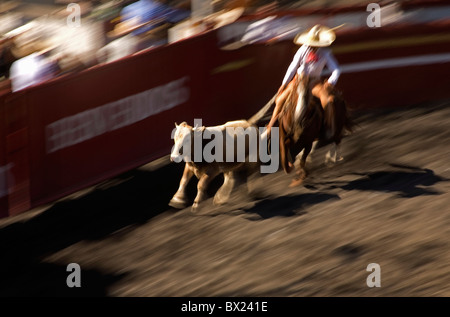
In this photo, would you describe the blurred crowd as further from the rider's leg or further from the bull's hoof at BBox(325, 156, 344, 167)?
the bull's hoof at BBox(325, 156, 344, 167)

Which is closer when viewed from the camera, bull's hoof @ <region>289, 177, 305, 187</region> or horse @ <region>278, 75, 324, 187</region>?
horse @ <region>278, 75, 324, 187</region>

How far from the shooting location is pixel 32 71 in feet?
32.3

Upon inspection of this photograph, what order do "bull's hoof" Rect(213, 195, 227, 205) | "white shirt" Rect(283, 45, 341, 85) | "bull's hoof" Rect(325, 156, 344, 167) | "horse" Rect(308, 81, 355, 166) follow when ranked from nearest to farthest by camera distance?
"white shirt" Rect(283, 45, 341, 85), "bull's hoof" Rect(213, 195, 227, 205), "horse" Rect(308, 81, 355, 166), "bull's hoof" Rect(325, 156, 344, 167)

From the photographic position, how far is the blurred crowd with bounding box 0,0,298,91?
390 inches

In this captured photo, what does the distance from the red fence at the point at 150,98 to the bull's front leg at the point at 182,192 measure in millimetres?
1058

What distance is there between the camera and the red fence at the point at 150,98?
30.7ft

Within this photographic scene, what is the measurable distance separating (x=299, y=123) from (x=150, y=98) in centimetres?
195

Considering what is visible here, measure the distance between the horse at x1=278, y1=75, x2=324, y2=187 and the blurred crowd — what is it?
1839 millimetres

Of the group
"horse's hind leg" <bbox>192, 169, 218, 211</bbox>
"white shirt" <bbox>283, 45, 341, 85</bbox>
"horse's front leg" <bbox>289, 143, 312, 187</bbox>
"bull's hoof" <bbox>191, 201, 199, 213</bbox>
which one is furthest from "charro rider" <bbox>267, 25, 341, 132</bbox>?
"bull's hoof" <bbox>191, 201, 199, 213</bbox>

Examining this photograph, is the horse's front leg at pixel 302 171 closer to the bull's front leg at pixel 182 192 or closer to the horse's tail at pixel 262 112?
the horse's tail at pixel 262 112

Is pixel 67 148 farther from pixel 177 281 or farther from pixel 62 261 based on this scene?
pixel 177 281

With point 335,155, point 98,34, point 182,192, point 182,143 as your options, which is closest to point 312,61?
point 335,155

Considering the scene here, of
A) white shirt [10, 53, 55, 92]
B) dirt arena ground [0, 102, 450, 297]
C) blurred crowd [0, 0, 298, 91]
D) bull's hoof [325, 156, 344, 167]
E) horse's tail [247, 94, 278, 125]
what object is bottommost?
dirt arena ground [0, 102, 450, 297]

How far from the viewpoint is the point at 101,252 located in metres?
8.76
